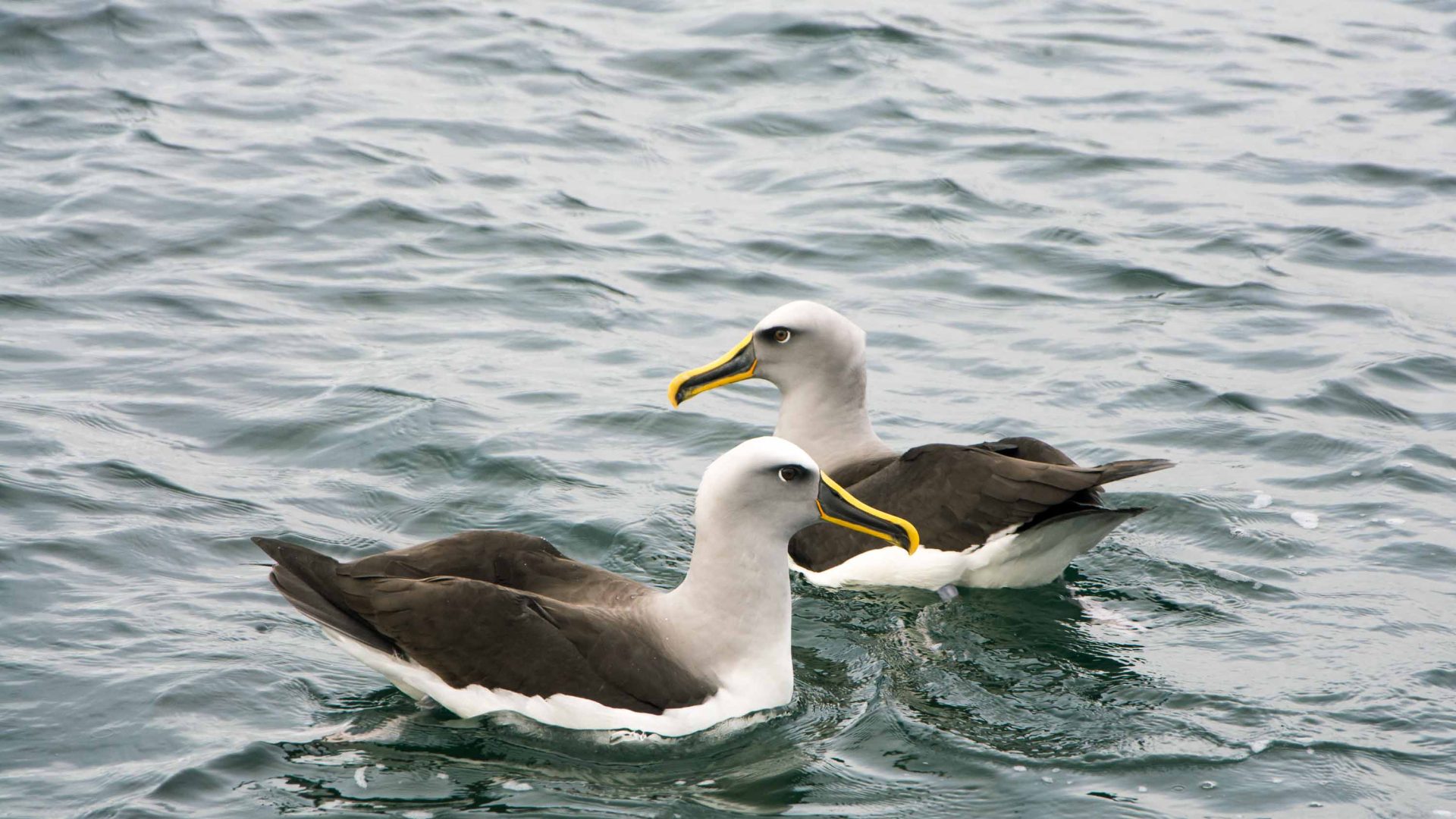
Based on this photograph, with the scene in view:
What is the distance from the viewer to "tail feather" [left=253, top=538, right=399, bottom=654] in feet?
22.8

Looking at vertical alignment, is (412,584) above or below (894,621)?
above

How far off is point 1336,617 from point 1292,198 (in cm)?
719

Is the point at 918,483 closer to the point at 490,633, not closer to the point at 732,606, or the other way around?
the point at 732,606

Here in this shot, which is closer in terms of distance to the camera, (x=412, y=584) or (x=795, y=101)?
(x=412, y=584)

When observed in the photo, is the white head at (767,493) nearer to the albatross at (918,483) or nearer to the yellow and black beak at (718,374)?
the albatross at (918,483)

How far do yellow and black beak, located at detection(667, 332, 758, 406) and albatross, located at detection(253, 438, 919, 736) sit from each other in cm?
168

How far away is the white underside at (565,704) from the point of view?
690 cm

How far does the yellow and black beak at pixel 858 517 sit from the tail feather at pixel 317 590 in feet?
6.17

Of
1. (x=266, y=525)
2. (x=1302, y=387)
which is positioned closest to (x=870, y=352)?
(x=1302, y=387)

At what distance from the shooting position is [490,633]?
272 inches

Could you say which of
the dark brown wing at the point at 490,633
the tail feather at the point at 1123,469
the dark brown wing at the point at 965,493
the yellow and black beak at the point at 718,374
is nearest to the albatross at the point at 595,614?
the dark brown wing at the point at 490,633

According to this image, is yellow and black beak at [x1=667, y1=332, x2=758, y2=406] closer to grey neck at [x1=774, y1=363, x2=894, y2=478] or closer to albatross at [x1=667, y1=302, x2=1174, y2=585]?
albatross at [x1=667, y1=302, x2=1174, y2=585]

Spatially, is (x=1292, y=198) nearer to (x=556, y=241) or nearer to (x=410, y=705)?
(x=556, y=241)

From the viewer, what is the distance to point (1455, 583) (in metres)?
8.78
